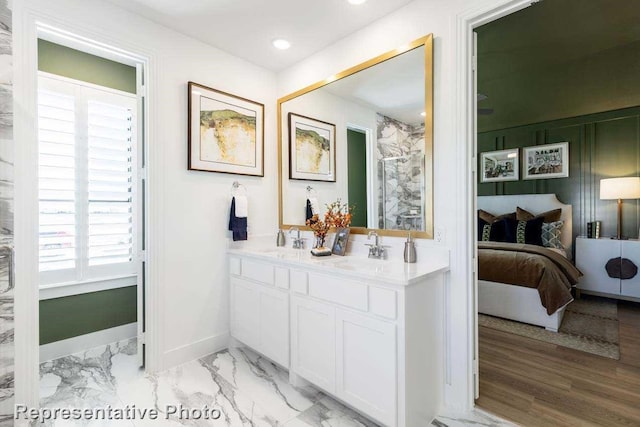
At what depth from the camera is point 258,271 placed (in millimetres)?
2553

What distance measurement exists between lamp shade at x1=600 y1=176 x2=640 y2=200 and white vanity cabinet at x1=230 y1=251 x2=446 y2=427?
355 centimetres

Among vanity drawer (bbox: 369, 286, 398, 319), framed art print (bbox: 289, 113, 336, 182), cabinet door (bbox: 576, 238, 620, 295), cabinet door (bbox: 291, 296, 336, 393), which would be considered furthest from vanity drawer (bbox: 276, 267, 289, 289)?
cabinet door (bbox: 576, 238, 620, 295)

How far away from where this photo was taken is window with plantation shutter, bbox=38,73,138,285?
2.58 metres

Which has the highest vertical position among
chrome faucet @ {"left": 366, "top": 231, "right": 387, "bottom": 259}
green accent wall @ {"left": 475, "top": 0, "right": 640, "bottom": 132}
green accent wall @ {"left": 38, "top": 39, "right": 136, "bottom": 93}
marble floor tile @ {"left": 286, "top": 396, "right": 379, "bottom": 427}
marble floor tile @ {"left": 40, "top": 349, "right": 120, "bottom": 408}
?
green accent wall @ {"left": 475, "top": 0, "right": 640, "bottom": 132}

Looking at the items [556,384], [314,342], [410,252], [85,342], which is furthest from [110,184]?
[556,384]

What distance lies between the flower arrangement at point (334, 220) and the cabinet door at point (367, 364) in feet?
2.68

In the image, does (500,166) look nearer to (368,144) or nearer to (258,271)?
(368,144)

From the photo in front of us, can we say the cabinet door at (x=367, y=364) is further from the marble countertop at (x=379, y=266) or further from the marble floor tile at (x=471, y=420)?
the marble floor tile at (x=471, y=420)

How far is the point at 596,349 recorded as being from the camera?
274 cm

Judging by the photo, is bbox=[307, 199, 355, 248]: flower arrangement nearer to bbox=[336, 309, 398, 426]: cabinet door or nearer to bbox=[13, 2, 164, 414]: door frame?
bbox=[336, 309, 398, 426]: cabinet door

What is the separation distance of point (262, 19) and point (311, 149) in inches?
43.1

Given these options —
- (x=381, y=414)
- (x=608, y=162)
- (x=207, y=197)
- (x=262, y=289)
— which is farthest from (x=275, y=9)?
(x=608, y=162)

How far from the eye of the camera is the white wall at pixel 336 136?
2592 mm

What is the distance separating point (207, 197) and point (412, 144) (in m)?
1.75
